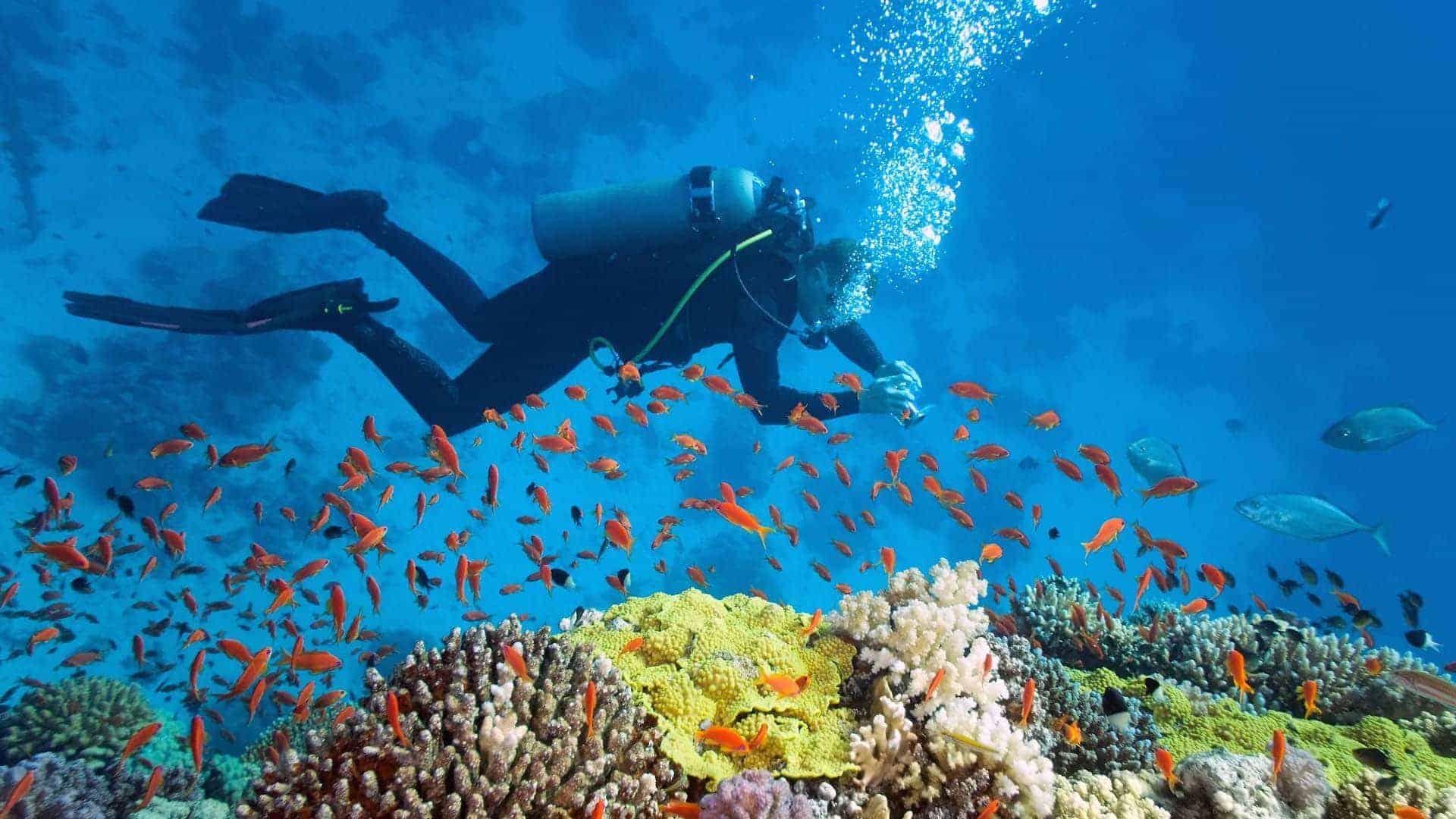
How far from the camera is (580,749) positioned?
2.88 meters

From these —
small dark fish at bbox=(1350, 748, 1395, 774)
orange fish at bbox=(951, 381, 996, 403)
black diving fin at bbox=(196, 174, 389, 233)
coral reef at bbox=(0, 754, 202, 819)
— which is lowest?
coral reef at bbox=(0, 754, 202, 819)

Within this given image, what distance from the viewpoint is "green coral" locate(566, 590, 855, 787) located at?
321 centimetres

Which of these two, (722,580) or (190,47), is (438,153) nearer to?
(190,47)

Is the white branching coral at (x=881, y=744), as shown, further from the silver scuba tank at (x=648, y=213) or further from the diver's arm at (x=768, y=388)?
the silver scuba tank at (x=648, y=213)

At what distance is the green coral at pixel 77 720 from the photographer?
693 cm

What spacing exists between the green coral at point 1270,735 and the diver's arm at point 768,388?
407 cm

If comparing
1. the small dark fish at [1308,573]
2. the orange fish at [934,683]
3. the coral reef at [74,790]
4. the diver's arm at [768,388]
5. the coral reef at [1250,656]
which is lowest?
the coral reef at [74,790]

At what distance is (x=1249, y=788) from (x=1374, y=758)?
4.68ft

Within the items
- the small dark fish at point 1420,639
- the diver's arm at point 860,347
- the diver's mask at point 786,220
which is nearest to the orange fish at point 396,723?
the diver's mask at point 786,220

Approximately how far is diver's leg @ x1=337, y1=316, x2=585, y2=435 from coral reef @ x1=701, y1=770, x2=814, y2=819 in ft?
23.5

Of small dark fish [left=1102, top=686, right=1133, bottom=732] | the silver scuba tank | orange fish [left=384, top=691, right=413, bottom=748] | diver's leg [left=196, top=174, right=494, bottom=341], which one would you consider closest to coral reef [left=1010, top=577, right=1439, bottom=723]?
small dark fish [left=1102, top=686, right=1133, bottom=732]

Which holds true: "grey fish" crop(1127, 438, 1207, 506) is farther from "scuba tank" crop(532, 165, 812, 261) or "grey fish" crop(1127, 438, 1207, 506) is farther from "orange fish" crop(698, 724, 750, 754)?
"orange fish" crop(698, 724, 750, 754)

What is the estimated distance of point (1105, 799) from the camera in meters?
3.16

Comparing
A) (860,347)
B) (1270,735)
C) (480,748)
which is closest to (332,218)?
(860,347)
